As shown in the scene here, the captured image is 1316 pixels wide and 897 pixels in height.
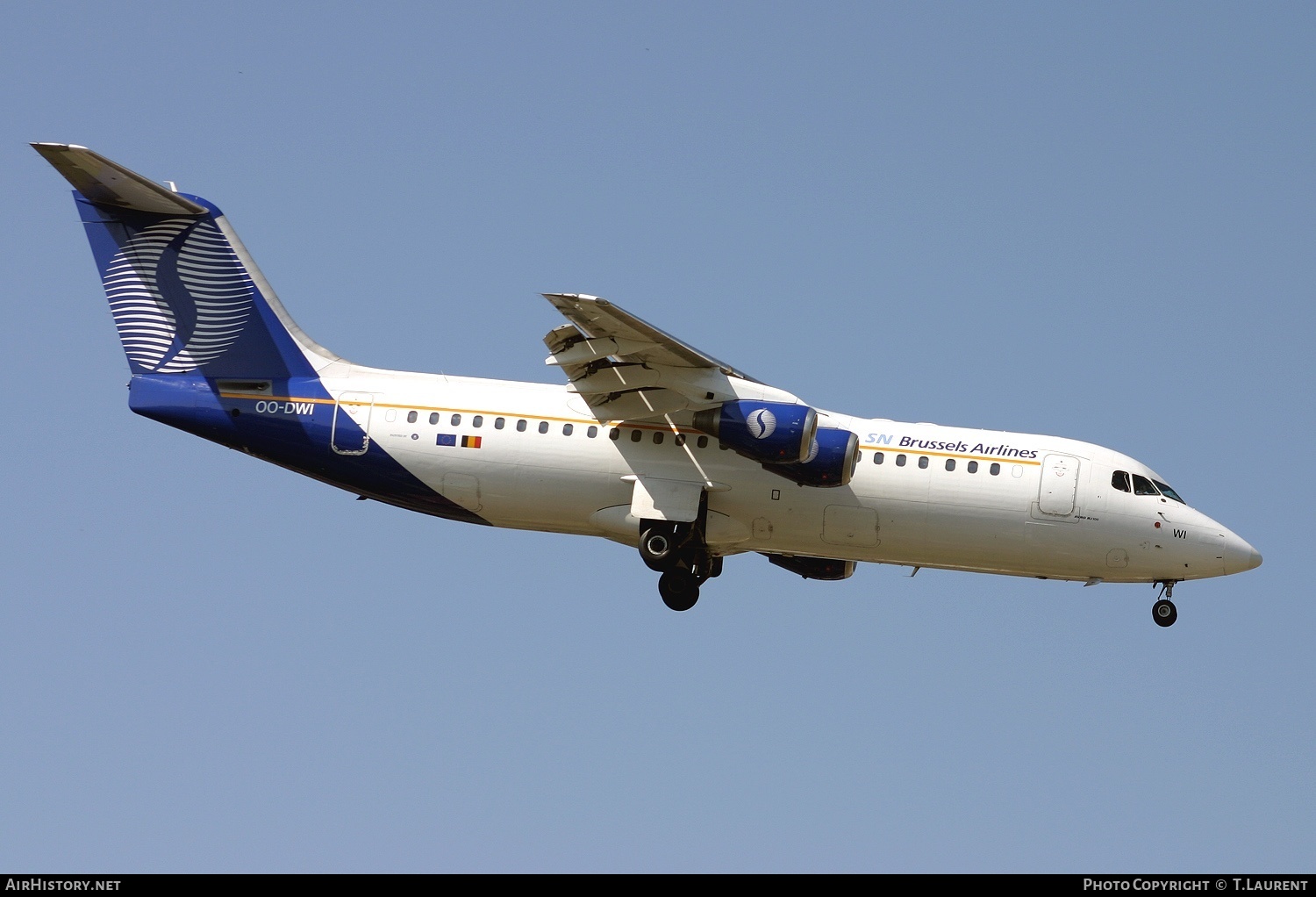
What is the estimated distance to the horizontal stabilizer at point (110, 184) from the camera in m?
21.5

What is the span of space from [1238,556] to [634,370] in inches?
315

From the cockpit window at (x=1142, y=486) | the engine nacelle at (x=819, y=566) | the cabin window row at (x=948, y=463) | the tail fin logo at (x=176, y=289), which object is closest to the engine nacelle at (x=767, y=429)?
the cabin window row at (x=948, y=463)

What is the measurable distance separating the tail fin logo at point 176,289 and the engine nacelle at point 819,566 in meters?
8.06

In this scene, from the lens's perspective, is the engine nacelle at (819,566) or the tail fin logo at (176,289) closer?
the tail fin logo at (176,289)

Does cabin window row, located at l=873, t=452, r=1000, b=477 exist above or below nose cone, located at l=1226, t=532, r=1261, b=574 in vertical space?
above

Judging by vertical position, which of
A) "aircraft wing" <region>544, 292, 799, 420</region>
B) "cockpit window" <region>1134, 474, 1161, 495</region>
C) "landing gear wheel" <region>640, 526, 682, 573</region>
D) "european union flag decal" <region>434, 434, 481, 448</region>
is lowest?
"landing gear wheel" <region>640, 526, 682, 573</region>

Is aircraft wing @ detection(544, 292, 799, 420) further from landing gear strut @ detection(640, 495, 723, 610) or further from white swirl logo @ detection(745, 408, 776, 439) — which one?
landing gear strut @ detection(640, 495, 723, 610)

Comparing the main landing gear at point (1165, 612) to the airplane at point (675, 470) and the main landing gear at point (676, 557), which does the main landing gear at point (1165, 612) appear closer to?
the airplane at point (675, 470)

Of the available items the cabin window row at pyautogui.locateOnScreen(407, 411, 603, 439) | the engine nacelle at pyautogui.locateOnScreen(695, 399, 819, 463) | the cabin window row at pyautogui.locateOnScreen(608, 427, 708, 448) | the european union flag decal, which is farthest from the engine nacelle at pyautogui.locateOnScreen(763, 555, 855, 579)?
the european union flag decal

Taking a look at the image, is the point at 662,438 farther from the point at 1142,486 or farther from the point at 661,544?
the point at 1142,486

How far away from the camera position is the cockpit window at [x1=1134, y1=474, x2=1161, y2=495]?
21.7 m

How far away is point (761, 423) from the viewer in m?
20.5

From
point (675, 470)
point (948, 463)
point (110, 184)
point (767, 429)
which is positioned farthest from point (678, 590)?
point (110, 184)

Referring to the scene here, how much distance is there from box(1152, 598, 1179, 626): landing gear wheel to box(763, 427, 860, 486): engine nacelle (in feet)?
14.9
